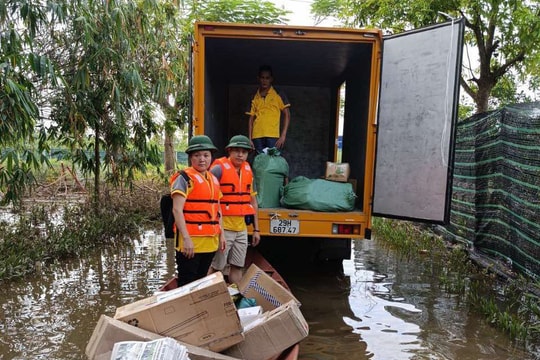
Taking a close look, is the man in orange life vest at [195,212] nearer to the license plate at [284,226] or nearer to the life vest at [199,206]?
the life vest at [199,206]

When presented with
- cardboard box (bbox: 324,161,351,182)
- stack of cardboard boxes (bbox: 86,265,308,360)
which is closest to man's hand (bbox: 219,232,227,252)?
stack of cardboard boxes (bbox: 86,265,308,360)

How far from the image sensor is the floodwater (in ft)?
11.7

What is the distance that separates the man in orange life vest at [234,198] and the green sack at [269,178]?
0.81 metres

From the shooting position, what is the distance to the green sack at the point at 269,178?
16.3 ft

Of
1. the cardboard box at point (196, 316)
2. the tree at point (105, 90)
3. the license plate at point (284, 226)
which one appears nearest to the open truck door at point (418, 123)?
the license plate at point (284, 226)

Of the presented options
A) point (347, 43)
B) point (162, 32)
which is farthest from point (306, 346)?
point (162, 32)

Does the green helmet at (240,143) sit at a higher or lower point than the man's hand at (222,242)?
higher

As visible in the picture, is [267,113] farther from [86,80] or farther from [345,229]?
[86,80]

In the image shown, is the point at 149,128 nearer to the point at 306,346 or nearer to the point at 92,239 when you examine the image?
the point at 92,239

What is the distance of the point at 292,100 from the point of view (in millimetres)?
7574

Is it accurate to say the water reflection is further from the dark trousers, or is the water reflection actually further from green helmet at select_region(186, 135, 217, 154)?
green helmet at select_region(186, 135, 217, 154)

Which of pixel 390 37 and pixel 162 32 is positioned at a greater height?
pixel 162 32

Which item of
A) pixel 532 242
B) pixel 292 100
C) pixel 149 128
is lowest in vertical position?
pixel 532 242

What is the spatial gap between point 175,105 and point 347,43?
666cm
